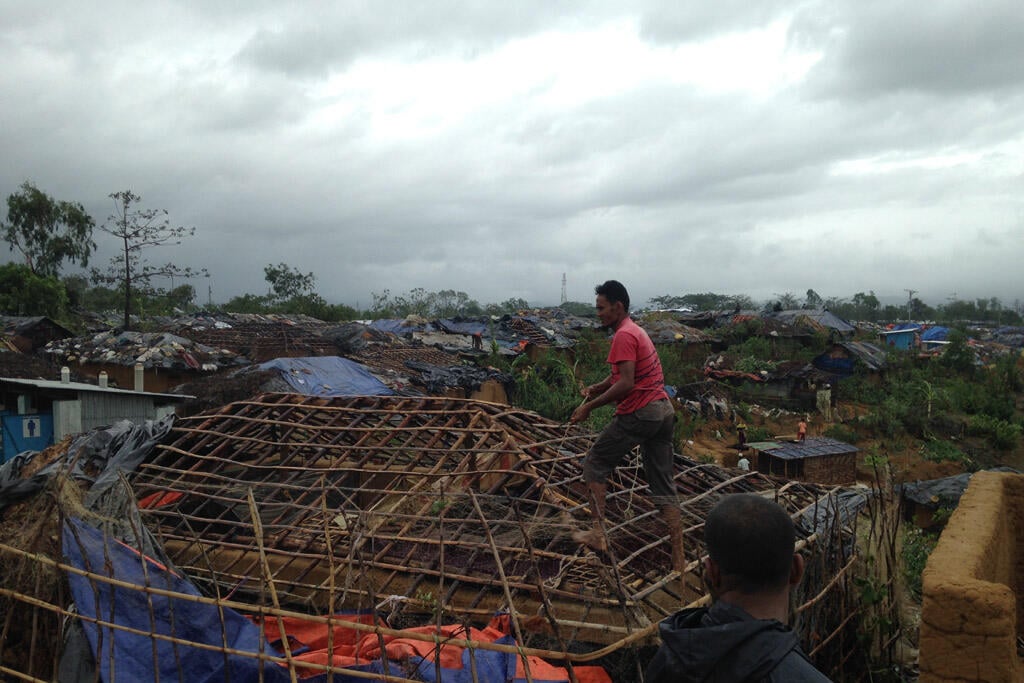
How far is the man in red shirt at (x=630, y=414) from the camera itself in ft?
12.8

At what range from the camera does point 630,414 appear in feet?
13.2

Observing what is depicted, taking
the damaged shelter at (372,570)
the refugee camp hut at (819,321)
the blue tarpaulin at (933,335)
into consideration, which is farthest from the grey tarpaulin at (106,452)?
the blue tarpaulin at (933,335)

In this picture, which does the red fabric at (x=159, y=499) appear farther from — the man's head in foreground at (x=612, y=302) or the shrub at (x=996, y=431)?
the shrub at (x=996, y=431)

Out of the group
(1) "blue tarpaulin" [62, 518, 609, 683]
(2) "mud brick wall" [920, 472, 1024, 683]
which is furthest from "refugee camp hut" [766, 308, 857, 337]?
→ (1) "blue tarpaulin" [62, 518, 609, 683]

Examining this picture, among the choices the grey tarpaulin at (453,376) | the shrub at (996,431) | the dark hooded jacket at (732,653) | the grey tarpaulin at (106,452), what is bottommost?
the shrub at (996,431)

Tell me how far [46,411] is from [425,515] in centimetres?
945

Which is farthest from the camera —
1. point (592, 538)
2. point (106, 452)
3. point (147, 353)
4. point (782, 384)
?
point (782, 384)

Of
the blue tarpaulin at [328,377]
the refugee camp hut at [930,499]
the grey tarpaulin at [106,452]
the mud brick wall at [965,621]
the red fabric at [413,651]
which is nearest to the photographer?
the mud brick wall at [965,621]

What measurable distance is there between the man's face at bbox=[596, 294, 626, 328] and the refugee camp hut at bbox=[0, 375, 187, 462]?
31.0 ft

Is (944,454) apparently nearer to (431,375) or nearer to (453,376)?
(453,376)

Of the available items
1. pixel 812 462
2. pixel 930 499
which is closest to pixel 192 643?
pixel 930 499

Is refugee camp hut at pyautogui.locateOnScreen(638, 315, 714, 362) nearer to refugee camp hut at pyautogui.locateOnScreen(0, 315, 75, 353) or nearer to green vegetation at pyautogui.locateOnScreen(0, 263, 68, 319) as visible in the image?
refugee camp hut at pyautogui.locateOnScreen(0, 315, 75, 353)

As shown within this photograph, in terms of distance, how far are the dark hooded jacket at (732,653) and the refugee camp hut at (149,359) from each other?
55.5 ft

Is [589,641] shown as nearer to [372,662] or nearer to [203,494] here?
[372,662]
